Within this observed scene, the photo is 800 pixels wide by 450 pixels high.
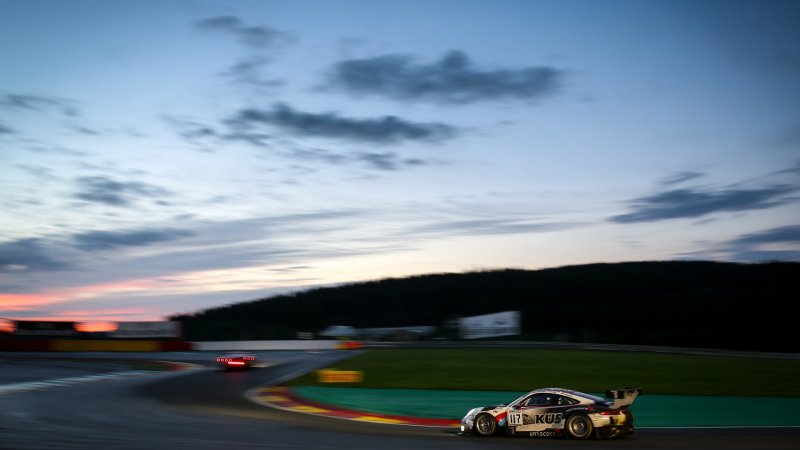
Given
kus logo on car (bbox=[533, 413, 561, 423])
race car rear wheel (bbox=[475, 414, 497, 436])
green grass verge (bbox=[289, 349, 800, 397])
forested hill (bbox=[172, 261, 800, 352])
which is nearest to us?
kus logo on car (bbox=[533, 413, 561, 423])

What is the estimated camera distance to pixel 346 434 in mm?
14711

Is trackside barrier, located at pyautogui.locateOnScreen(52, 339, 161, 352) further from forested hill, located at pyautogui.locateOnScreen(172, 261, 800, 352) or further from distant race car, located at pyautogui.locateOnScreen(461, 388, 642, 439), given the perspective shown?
distant race car, located at pyautogui.locateOnScreen(461, 388, 642, 439)

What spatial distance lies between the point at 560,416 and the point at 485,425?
155 centimetres

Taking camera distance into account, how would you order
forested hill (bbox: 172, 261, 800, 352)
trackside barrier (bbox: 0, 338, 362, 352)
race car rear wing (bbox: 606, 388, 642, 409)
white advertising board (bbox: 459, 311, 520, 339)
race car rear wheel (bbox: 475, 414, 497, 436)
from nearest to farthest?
race car rear wing (bbox: 606, 388, 642, 409) < race car rear wheel (bbox: 475, 414, 497, 436) < trackside barrier (bbox: 0, 338, 362, 352) < forested hill (bbox: 172, 261, 800, 352) < white advertising board (bbox: 459, 311, 520, 339)

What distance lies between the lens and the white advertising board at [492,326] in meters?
66.5

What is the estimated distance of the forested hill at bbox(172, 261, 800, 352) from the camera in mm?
64188

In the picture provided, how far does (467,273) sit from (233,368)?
11071 centimetres

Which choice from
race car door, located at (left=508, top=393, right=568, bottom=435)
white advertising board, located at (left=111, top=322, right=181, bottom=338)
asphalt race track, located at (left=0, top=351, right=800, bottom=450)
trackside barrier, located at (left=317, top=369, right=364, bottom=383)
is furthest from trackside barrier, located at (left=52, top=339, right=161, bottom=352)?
race car door, located at (left=508, top=393, right=568, bottom=435)

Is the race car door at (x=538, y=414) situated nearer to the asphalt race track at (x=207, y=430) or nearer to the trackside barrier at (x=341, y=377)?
the asphalt race track at (x=207, y=430)

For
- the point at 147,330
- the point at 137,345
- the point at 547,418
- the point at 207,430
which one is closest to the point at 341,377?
the point at 207,430

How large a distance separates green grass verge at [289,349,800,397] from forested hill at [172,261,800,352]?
86.3 ft

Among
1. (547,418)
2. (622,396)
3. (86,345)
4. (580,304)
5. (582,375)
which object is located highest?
(580,304)

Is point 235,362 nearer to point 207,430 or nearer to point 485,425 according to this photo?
point 207,430

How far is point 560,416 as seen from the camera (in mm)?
13953
